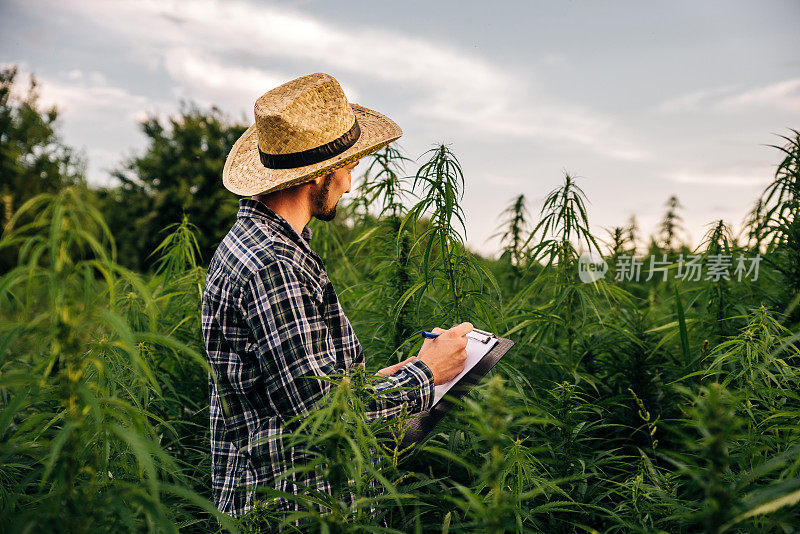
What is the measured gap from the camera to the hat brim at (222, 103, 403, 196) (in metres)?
1.86

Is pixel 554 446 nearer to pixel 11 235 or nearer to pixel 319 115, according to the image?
pixel 319 115

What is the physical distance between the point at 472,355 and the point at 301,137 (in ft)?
3.43

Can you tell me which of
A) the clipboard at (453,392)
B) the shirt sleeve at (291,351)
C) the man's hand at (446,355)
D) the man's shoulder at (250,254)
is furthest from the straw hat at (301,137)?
the clipboard at (453,392)

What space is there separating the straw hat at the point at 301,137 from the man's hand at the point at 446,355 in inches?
30.6

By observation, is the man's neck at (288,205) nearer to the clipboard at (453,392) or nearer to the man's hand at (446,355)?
the man's hand at (446,355)

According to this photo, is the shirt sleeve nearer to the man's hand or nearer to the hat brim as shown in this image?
the man's hand

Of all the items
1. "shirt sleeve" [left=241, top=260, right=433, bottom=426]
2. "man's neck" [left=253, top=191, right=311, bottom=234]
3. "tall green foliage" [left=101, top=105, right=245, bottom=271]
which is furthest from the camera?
"tall green foliage" [left=101, top=105, right=245, bottom=271]

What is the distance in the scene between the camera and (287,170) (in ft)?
6.24

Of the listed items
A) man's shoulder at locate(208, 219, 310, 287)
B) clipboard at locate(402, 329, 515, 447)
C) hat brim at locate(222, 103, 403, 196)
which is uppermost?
hat brim at locate(222, 103, 403, 196)

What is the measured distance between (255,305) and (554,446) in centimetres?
132

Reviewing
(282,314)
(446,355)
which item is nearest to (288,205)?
(282,314)

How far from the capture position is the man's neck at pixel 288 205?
1.91 meters

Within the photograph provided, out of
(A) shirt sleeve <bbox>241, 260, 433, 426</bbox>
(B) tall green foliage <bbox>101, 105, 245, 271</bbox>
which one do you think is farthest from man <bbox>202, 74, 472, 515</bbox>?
(B) tall green foliage <bbox>101, 105, 245, 271</bbox>

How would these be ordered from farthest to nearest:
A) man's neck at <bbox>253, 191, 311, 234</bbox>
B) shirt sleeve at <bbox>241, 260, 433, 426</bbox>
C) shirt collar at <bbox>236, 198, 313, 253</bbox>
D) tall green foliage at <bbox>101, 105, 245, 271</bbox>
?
tall green foliage at <bbox>101, 105, 245, 271</bbox> → man's neck at <bbox>253, 191, 311, 234</bbox> → shirt collar at <bbox>236, 198, 313, 253</bbox> → shirt sleeve at <bbox>241, 260, 433, 426</bbox>
